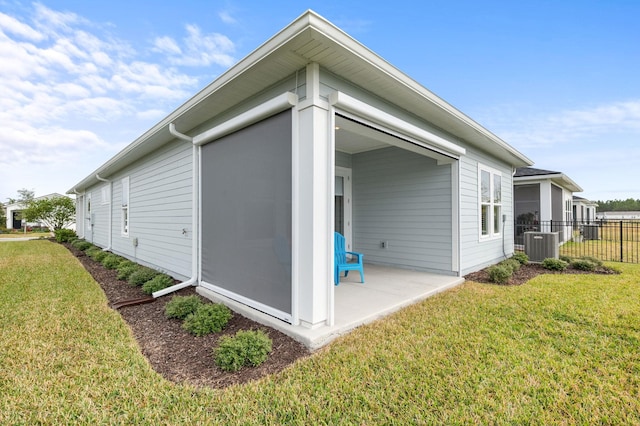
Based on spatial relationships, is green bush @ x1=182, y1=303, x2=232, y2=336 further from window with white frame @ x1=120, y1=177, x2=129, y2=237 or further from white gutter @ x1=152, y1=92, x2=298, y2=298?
window with white frame @ x1=120, y1=177, x2=129, y2=237

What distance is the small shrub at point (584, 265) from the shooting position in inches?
249

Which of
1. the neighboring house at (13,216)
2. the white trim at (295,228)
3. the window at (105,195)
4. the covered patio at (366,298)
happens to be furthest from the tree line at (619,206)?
the neighboring house at (13,216)

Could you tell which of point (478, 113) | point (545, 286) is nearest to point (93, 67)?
point (545, 286)

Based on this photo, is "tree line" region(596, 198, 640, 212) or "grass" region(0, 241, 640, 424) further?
"tree line" region(596, 198, 640, 212)

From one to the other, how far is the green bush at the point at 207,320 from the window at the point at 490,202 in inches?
232

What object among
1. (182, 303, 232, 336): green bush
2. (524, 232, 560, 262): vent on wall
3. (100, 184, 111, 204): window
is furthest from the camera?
(100, 184, 111, 204): window

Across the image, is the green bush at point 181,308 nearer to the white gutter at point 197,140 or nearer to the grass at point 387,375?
the grass at point 387,375

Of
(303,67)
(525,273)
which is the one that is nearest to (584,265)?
(525,273)

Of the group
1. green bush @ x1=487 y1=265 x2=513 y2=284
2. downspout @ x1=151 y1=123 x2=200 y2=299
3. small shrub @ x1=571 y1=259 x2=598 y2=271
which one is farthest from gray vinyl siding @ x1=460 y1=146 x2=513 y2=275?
downspout @ x1=151 y1=123 x2=200 y2=299

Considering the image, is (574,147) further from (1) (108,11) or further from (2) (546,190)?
(1) (108,11)

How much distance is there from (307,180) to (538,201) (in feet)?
42.3

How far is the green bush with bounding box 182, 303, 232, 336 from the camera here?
10.4ft

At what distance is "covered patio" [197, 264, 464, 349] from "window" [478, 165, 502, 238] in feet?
7.50

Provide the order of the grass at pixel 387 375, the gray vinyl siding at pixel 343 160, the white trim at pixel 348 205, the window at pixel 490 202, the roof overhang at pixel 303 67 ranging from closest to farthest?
the grass at pixel 387 375, the roof overhang at pixel 303 67, the window at pixel 490 202, the gray vinyl siding at pixel 343 160, the white trim at pixel 348 205
